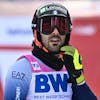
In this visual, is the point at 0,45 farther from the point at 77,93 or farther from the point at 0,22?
the point at 77,93

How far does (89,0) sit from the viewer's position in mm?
4168

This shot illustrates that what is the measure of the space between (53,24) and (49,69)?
21 centimetres

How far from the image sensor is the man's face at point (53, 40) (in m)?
2.30

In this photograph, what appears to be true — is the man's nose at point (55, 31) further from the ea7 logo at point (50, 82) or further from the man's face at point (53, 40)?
the ea7 logo at point (50, 82)

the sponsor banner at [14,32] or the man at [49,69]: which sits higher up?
the man at [49,69]

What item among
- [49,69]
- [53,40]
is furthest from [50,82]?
[53,40]

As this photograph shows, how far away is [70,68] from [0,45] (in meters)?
1.74

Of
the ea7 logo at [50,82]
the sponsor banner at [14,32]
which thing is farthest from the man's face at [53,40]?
the sponsor banner at [14,32]

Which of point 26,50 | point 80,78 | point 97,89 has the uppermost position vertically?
point 80,78

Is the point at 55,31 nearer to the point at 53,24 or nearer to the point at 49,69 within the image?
the point at 53,24

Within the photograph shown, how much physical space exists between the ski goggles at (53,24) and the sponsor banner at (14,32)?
1.57 meters

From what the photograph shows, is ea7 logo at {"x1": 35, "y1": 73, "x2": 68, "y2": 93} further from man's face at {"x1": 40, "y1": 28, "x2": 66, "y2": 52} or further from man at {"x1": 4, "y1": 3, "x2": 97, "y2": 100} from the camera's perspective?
man's face at {"x1": 40, "y1": 28, "x2": 66, "y2": 52}

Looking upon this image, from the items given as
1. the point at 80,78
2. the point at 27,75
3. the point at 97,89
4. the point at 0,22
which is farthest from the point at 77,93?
the point at 0,22

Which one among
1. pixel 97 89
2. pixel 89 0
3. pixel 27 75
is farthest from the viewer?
pixel 89 0
